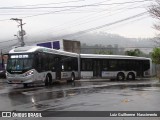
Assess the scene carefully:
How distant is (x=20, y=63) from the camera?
91.7ft

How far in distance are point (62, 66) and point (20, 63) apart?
6.35 metres

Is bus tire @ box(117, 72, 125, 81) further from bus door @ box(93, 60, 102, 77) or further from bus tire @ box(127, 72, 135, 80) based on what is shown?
bus door @ box(93, 60, 102, 77)

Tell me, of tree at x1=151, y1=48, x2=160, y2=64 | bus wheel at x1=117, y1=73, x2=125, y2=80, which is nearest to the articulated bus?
bus wheel at x1=117, y1=73, x2=125, y2=80

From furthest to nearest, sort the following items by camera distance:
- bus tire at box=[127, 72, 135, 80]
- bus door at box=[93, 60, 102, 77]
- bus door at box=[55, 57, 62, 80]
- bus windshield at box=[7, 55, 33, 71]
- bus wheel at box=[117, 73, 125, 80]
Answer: bus tire at box=[127, 72, 135, 80]
bus wheel at box=[117, 73, 125, 80]
bus door at box=[93, 60, 102, 77]
bus door at box=[55, 57, 62, 80]
bus windshield at box=[7, 55, 33, 71]

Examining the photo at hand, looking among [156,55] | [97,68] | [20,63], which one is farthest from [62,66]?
[156,55]

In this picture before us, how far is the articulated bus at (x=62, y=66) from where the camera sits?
91.0 feet

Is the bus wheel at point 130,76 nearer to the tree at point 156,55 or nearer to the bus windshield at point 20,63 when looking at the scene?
the tree at point 156,55

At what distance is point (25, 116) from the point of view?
12.3m

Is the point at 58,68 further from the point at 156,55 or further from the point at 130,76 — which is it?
the point at 156,55

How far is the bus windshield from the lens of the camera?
90.9 feet

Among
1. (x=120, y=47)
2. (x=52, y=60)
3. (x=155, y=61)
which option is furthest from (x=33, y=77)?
(x=120, y=47)

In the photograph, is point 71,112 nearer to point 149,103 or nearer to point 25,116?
point 25,116

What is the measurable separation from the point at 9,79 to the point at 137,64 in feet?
65.8

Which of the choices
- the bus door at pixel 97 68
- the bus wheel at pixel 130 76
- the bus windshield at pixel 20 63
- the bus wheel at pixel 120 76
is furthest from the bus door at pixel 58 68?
the bus wheel at pixel 130 76
